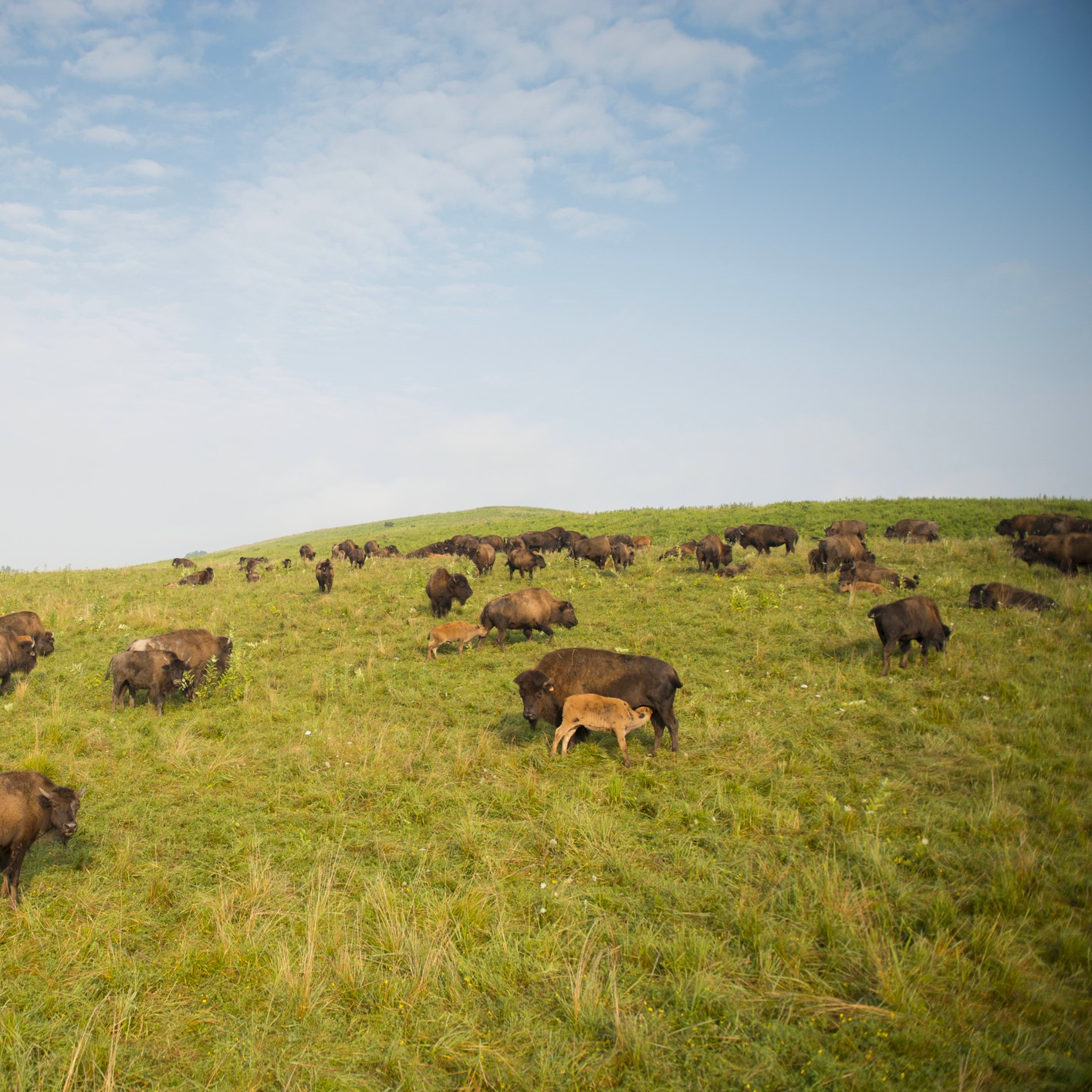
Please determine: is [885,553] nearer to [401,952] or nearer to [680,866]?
[680,866]

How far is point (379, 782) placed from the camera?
918 centimetres

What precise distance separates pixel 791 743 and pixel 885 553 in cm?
1842

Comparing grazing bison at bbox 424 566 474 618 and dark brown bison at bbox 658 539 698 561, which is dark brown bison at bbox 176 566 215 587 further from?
dark brown bison at bbox 658 539 698 561

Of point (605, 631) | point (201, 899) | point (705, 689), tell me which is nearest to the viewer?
point (201, 899)

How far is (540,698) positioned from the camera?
35.4 ft

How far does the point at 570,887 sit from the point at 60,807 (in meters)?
5.79

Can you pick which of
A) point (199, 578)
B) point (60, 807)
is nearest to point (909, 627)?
point (60, 807)

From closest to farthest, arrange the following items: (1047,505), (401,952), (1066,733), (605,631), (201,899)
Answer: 1. (401,952)
2. (201,899)
3. (1066,733)
4. (605,631)
5. (1047,505)

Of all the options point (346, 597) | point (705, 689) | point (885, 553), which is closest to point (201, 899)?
point (705, 689)

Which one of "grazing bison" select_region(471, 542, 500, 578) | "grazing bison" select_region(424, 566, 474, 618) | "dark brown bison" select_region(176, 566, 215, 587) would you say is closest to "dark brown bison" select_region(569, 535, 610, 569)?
"grazing bison" select_region(471, 542, 500, 578)

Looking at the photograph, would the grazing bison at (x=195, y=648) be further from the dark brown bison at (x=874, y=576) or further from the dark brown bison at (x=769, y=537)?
Answer: the dark brown bison at (x=769, y=537)

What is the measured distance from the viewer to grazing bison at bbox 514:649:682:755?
1037 cm

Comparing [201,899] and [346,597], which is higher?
[346,597]

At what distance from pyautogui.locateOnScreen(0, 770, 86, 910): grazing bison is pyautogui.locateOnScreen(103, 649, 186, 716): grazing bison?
5469 millimetres
